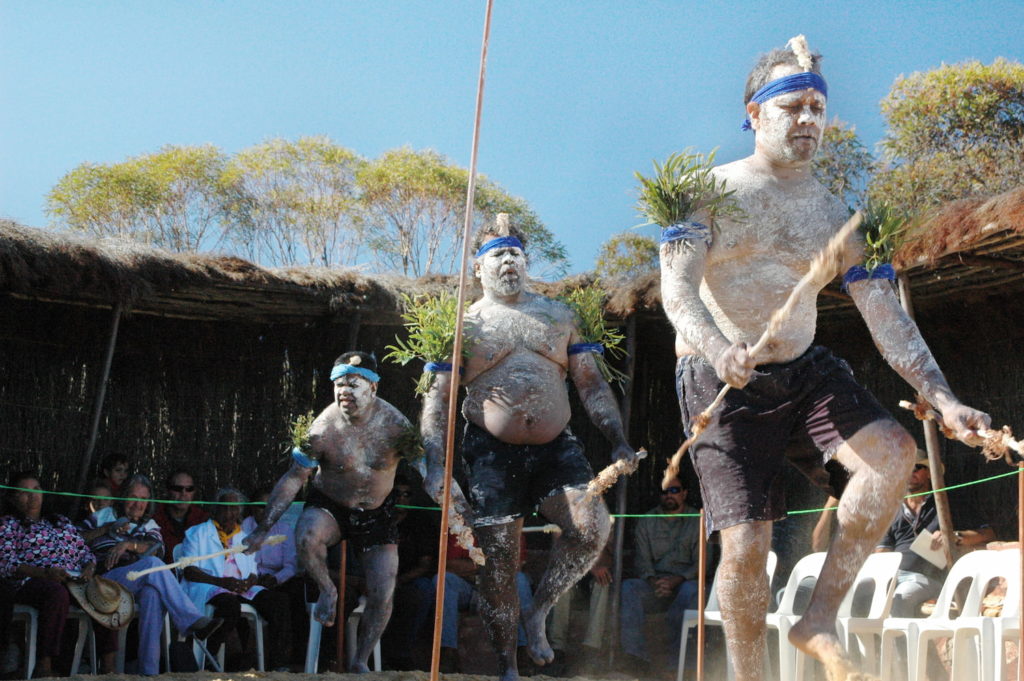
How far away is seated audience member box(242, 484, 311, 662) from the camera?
7027mm

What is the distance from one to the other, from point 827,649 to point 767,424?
69 cm

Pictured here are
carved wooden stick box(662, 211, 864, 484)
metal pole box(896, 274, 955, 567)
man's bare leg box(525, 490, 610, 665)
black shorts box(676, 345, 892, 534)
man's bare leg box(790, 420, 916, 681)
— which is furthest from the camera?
metal pole box(896, 274, 955, 567)

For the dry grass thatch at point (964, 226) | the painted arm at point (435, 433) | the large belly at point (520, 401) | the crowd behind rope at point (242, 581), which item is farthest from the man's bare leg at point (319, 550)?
the dry grass thatch at point (964, 226)

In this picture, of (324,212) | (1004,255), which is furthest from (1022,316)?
(324,212)

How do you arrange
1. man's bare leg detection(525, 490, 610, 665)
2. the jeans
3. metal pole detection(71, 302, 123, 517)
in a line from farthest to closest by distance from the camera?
metal pole detection(71, 302, 123, 517), the jeans, man's bare leg detection(525, 490, 610, 665)

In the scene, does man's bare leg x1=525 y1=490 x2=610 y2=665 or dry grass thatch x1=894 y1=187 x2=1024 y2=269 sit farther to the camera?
dry grass thatch x1=894 y1=187 x2=1024 y2=269

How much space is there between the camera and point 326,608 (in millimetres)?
5723

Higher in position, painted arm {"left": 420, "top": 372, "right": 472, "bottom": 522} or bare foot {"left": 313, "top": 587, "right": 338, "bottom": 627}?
painted arm {"left": 420, "top": 372, "right": 472, "bottom": 522}

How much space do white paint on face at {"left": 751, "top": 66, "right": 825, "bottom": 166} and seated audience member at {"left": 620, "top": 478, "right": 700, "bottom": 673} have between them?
4104mm

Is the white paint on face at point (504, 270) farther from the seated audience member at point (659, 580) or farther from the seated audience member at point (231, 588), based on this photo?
the seated audience member at point (659, 580)

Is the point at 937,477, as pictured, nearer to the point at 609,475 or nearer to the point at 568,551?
the point at 568,551

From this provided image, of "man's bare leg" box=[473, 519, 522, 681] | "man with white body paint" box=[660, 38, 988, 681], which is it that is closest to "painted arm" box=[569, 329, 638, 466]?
"man's bare leg" box=[473, 519, 522, 681]

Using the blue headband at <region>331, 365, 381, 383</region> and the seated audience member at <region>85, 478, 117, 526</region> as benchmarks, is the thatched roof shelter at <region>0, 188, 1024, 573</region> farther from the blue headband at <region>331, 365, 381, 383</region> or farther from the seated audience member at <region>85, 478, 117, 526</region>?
the blue headband at <region>331, 365, 381, 383</region>

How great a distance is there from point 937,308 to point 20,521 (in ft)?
19.6
